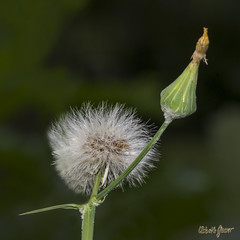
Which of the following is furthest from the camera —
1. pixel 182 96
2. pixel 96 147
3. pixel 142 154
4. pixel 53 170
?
pixel 53 170

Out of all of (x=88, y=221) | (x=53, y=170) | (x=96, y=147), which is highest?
(x=96, y=147)

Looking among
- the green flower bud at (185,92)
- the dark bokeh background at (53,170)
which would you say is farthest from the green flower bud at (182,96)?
the dark bokeh background at (53,170)

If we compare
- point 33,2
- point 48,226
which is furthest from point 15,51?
point 48,226

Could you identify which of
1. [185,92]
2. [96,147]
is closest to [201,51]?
[185,92]

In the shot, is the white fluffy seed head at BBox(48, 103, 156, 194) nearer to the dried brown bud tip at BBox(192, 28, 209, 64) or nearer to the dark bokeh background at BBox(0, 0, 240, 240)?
the dried brown bud tip at BBox(192, 28, 209, 64)

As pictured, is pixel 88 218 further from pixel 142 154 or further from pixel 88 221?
pixel 142 154

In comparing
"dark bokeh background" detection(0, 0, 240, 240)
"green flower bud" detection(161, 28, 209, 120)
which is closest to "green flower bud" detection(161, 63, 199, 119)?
"green flower bud" detection(161, 28, 209, 120)
